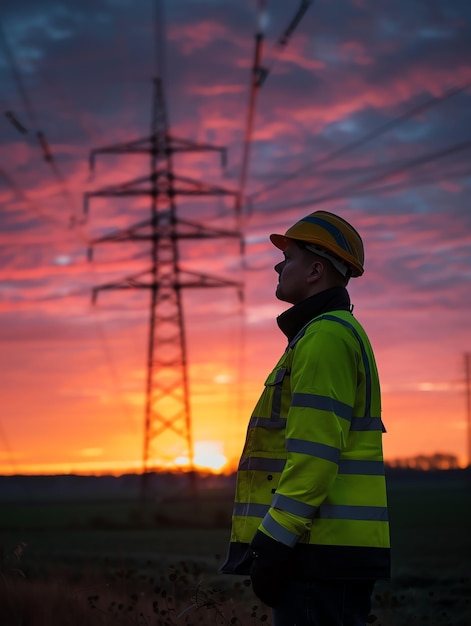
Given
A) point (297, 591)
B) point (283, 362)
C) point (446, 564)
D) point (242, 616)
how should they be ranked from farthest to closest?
point (446, 564) < point (242, 616) < point (283, 362) < point (297, 591)

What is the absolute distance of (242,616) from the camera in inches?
316

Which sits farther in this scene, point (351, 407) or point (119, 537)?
point (119, 537)

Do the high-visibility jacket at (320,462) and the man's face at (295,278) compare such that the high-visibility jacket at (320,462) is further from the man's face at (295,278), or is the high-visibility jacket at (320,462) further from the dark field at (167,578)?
the dark field at (167,578)

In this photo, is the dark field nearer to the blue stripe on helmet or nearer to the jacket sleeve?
the jacket sleeve

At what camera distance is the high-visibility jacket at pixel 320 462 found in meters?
3.95

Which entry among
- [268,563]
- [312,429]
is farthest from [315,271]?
[268,563]

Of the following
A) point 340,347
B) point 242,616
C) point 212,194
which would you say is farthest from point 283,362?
point 212,194

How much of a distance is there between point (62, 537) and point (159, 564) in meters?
16.8

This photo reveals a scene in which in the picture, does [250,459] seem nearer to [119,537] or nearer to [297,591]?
[297,591]

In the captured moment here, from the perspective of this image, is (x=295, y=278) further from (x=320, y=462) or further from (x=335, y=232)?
(x=320, y=462)

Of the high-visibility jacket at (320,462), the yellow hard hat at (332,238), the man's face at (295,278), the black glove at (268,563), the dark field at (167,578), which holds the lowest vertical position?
the dark field at (167,578)

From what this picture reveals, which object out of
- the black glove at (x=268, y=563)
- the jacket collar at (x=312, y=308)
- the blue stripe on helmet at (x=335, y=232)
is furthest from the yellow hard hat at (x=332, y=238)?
Answer: the black glove at (x=268, y=563)

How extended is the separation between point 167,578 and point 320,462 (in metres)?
11.4

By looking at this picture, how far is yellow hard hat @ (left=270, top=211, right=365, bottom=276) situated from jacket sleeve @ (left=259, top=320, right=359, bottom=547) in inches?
16.4
